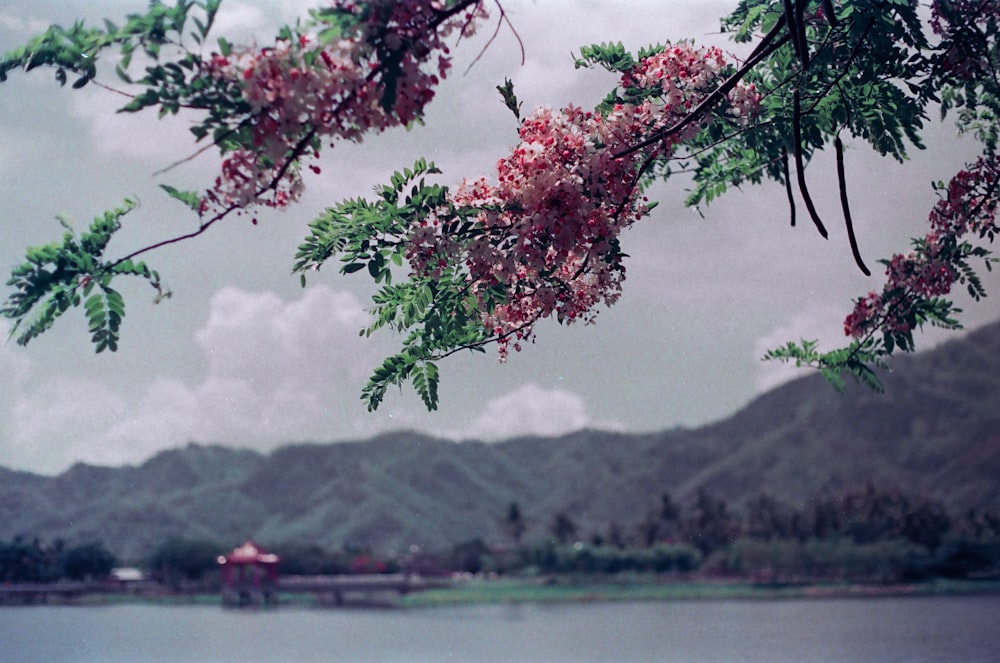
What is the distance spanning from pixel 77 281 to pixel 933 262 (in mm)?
2519

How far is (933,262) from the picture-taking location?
3021 mm

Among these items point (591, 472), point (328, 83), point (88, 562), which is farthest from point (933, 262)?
point (88, 562)

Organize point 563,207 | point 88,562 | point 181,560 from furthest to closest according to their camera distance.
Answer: point 181,560 < point 88,562 < point 563,207

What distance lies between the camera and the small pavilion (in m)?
15.5

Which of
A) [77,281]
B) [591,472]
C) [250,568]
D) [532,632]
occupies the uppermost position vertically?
[591,472]

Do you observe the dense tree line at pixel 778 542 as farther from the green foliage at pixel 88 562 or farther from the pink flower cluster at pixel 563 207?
the pink flower cluster at pixel 563 207

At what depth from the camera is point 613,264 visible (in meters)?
2.04

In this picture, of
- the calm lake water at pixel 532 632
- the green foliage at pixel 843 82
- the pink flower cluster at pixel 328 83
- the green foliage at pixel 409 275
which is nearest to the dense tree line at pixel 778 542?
the calm lake water at pixel 532 632

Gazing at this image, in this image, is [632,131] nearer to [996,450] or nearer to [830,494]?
[996,450]

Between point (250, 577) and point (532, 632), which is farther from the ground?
point (250, 577)

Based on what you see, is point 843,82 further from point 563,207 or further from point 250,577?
point 250,577

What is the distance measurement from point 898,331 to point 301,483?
1295 centimetres

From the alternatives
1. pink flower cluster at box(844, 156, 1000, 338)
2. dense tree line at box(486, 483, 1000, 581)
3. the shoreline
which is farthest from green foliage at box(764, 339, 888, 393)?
the shoreline

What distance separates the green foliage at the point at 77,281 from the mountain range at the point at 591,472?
425 inches
